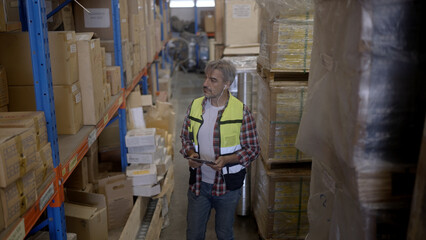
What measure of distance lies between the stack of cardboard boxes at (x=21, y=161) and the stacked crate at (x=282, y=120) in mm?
2098

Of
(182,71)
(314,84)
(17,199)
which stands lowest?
(182,71)

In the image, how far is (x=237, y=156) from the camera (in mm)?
2961

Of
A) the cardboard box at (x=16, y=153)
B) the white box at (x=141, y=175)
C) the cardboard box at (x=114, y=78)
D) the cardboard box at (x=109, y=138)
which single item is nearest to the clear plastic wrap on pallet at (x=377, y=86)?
the cardboard box at (x=16, y=153)

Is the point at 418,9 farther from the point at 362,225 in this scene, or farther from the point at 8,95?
the point at 8,95

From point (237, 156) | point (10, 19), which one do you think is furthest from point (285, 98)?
point (10, 19)

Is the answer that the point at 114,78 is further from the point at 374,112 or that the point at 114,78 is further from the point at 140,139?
the point at 374,112

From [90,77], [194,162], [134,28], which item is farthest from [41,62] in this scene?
[134,28]

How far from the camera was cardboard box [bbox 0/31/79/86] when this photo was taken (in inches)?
87.2

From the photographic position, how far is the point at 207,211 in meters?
3.12

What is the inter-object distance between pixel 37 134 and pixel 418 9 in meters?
1.64

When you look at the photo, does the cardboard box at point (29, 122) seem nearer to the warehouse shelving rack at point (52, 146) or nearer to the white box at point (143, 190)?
the warehouse shelving rack at point (52, 146)

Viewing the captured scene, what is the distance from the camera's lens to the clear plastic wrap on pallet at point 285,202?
3.62 m

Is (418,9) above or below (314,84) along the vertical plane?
above

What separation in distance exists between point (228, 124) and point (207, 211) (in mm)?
754
